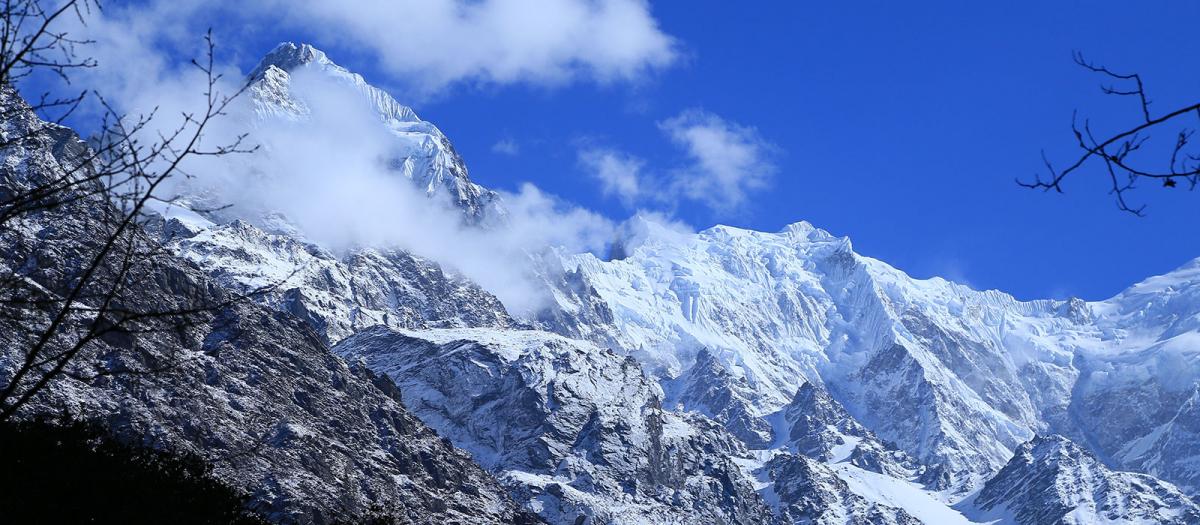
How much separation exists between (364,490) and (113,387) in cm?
4228

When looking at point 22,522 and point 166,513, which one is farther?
point 166,513

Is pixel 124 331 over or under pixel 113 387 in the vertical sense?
under

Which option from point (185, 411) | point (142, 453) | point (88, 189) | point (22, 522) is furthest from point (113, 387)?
point (88, 189)

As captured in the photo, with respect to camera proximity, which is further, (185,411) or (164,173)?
(185,411)

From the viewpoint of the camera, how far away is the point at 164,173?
10.8 metres

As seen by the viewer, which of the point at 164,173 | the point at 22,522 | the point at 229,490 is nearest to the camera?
the point at 164,173

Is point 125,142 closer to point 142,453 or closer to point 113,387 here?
point 142,453

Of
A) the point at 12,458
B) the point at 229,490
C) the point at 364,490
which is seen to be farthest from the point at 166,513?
the point at 364,490

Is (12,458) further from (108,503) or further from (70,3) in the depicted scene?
(70,3)

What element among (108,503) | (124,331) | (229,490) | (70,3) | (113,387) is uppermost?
(113,387)

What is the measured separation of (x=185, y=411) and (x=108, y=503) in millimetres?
164736

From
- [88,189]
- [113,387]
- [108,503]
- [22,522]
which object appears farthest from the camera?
[113,387]

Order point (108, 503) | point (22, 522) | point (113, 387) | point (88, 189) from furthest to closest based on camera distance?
point (113, 387)
point (108, 503)
point (22, 522)
point (88, 189)

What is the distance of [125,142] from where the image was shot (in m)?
11.2
